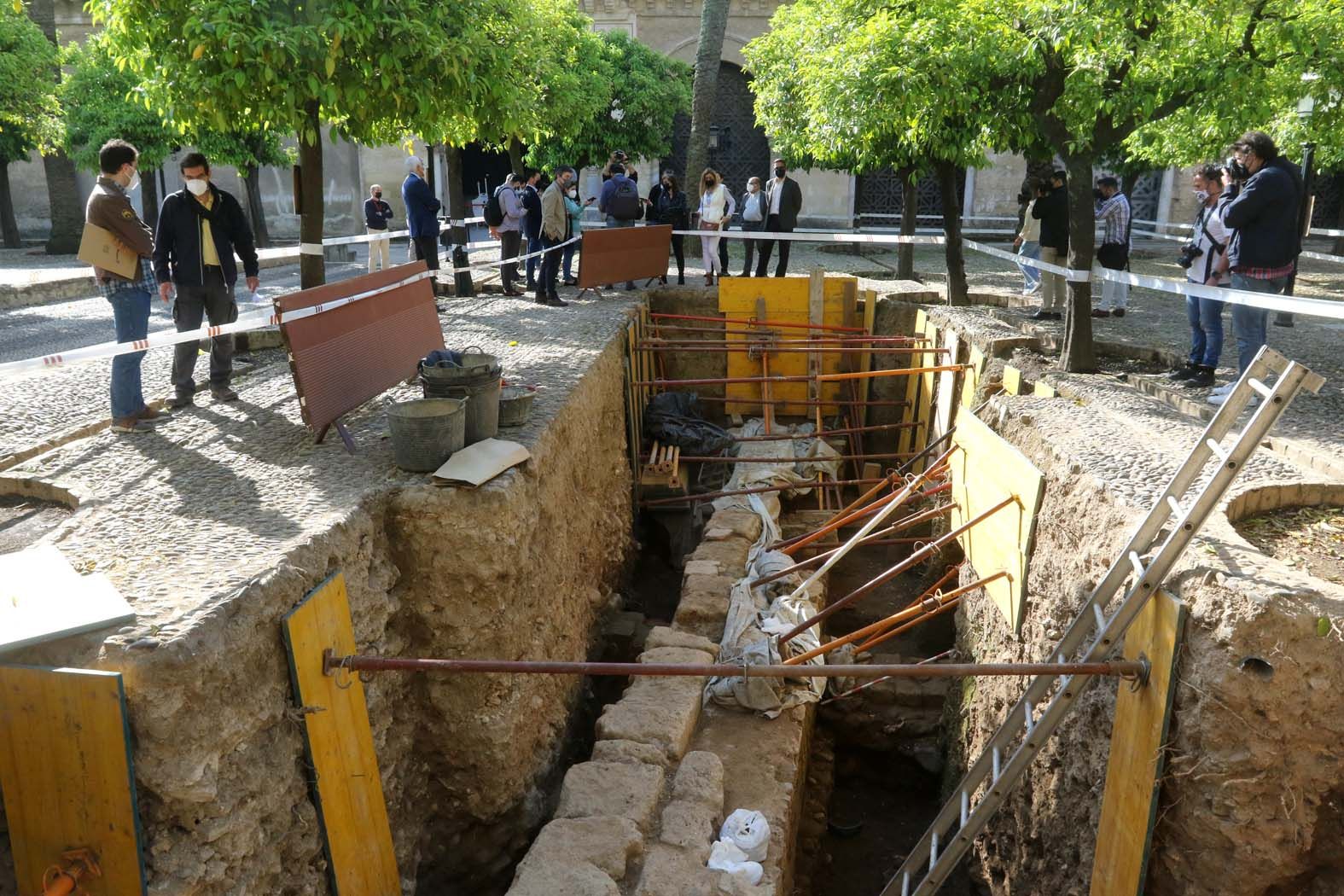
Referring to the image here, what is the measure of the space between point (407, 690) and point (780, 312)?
730 cm

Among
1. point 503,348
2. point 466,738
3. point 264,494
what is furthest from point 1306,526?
point 503,348

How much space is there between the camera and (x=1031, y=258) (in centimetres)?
1112

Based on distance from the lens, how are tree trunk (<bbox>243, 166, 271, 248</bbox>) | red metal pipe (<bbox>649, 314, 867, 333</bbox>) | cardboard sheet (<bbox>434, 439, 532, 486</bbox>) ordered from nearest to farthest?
cardboard sheet (<bbox>434, 439, 532, 486</bbox>), red metal pipe (<bbox>649, 314, 867, 333</bbox>), tree trunk (<bbox>243, 166, 271, 248</bbox>)

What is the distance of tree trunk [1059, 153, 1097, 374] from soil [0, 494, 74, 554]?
6220mm

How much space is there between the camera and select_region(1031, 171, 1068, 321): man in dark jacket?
972 centimetres

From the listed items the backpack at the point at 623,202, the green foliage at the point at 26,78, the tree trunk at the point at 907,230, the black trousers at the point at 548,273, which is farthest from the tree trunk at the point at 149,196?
the tree trunk at the point at 907,230

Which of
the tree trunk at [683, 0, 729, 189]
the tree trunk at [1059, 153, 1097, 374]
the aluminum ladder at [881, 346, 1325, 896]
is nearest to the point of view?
the aluminum ladder at [881, 346, 1325, 896]

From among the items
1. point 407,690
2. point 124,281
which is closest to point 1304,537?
point 407,690

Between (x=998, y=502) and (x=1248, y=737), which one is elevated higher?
(x=998, y=502)

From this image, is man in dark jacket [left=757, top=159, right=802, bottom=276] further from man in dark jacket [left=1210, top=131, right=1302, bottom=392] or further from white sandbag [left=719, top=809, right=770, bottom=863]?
white sandbag [left=719, top=809, right=770, bottom=863]

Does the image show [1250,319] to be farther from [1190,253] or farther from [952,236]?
[952,236]

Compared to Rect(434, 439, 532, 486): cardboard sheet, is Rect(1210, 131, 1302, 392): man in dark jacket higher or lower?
higher

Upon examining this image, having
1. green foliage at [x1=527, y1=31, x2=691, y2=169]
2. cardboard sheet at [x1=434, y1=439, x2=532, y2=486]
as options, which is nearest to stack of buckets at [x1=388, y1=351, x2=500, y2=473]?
cardboard sheet at [x1=434, y1=439, x2=532, y2=486]

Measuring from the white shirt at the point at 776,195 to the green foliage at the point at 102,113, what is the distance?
391 inches
